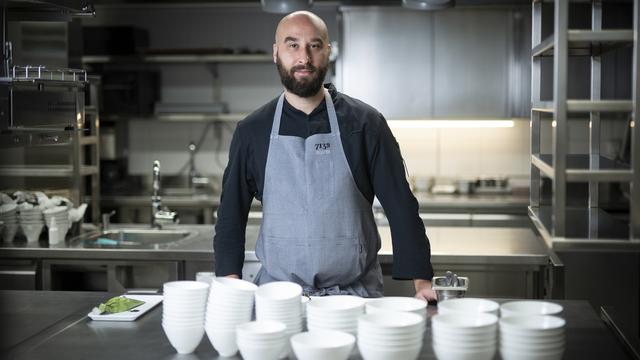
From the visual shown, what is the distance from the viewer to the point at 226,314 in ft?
7.72

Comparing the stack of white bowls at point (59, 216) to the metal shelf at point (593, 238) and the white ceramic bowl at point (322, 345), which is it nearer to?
the white ceramic bowl at point (322, 345)

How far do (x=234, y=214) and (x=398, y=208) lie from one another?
0.65 meters

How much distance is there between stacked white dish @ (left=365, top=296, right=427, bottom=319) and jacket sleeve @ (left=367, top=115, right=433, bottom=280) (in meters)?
0.72

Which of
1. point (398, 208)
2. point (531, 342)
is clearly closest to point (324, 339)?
point (531, 342)

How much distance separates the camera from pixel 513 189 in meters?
6.91

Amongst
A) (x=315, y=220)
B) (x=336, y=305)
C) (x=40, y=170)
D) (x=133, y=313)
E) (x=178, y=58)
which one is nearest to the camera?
(x=336, y=305)

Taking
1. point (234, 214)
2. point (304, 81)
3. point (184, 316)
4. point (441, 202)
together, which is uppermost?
point (304, 81)

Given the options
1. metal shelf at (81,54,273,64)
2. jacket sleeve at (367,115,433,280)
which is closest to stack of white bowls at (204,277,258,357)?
jacket sleeve at (367,115,433,280)

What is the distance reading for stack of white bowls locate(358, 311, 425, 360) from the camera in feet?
7.00

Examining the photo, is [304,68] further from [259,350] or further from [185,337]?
[259,350]

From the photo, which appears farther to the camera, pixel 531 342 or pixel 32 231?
pixel 32 231

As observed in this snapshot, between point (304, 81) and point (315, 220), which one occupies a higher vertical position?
point (304, 81)

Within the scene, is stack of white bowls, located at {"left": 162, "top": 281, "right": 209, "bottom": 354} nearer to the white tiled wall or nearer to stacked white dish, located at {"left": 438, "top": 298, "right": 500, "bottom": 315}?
stacked white dish, located at {"left": 438, "top": 298, "right": 500, "bottom": 315}

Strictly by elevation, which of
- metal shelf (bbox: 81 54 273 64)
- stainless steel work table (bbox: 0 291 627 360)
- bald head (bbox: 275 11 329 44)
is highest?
metal shelf (bbox: 81 54 273 64)
